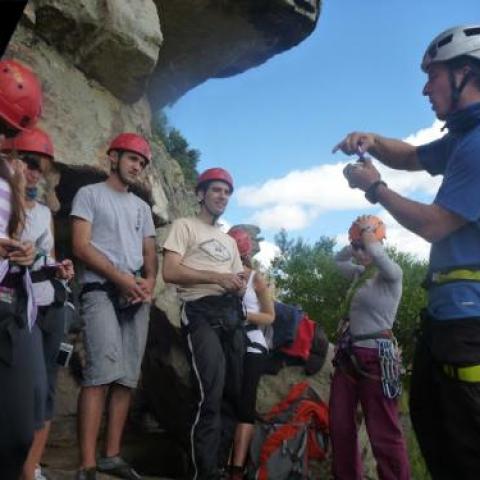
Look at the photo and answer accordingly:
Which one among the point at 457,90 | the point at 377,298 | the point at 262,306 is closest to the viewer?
the point at 457,90

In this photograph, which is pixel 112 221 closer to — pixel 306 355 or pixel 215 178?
pixel 215 178

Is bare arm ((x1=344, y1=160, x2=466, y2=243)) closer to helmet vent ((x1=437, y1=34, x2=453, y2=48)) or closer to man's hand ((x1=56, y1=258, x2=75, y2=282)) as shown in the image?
helmet vent ((x1=437, y1=34, x2=453, y2=48))

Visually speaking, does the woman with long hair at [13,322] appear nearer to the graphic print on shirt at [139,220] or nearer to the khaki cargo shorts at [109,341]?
the khaki cargo shorts at [109,341]

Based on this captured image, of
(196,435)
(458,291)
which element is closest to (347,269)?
(196,435)

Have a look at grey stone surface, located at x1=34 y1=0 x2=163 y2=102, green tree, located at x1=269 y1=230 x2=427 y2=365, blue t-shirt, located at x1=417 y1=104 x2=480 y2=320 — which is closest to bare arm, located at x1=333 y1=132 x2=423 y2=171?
blue t-shirt, located at x1=417 y1=104 x2=480 y2=320

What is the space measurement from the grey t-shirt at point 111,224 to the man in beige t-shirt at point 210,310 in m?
0.34

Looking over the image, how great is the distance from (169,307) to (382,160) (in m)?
3.72

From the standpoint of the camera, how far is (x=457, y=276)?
2777 millimetres

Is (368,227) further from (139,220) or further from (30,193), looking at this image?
(30,193)

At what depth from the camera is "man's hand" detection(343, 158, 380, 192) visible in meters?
3.16

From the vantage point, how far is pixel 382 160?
12.1 feet

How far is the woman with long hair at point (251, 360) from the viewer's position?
5.26 meters

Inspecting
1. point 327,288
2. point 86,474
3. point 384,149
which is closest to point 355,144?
point 384,149

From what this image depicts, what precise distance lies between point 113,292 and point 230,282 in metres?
1.04
